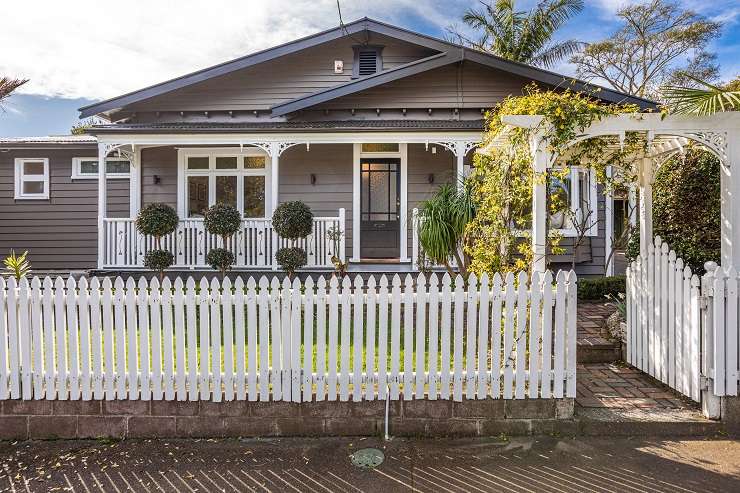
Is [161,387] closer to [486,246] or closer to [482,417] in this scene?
[482,417]

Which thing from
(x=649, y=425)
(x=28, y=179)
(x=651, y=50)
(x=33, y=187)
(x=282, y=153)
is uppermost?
(x=651, y=50)

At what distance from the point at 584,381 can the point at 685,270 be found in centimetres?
143


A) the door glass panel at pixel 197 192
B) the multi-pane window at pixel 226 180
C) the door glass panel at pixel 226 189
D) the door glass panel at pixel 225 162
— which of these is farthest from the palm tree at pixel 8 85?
the door glass panel at pixel 226 189

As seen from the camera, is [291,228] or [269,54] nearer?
[291,228]

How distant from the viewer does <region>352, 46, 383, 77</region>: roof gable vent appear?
37.3ft

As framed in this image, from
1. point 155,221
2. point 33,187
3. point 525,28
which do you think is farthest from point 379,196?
point 525,28

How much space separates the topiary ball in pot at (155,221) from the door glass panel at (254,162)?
2.53m

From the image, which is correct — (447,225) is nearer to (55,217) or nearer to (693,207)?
(693,207)

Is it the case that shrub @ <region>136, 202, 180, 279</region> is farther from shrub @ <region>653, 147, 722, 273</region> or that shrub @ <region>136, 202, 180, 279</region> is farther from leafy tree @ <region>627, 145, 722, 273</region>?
shrub @ <region>653, 147, 722, 273</region>

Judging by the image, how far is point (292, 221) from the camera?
854 centimetres

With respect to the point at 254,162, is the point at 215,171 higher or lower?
lower

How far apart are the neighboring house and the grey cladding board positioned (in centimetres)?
3

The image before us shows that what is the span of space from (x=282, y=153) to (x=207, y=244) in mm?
2806

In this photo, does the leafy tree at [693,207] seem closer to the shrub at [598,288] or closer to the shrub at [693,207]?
the shrub at [693,207]
